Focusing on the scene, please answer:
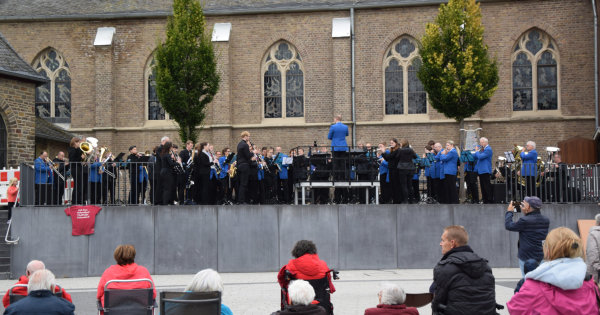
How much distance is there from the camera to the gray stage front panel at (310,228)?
705 inches

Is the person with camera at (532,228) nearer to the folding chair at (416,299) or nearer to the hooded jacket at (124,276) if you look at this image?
the folding chair at (416,299)

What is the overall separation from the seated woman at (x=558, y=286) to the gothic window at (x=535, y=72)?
2487 centimetres

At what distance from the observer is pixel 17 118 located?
24.6m

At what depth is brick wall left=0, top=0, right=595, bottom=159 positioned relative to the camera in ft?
95.0

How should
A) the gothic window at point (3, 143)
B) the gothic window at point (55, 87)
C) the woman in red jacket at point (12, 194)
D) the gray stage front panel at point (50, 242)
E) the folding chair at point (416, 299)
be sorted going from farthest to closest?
1. the gothic window at point (55, 87)
2. the gothic window at point (3, 143)
3. the woman in red jacket at point (12, 194)
4. the gray stage front panel at point (50, 242)
5. the folding chair at point (416, 299)

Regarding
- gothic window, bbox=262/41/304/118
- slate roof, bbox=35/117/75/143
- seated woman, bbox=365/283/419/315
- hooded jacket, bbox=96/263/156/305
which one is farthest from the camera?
gothic window, bbox=262/41/304/118

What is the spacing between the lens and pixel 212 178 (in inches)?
750

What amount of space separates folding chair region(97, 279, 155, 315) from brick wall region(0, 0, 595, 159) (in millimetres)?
22065

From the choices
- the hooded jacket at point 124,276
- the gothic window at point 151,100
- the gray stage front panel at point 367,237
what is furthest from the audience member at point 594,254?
the gothic window at point 151,100

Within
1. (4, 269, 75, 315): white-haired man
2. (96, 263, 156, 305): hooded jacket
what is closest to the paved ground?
(96, 263, 156, 305): hooded jacket

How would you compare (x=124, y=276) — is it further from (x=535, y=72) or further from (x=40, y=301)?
(x=535, y=72)

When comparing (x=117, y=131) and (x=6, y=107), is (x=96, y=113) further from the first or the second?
(x=6, y=107)

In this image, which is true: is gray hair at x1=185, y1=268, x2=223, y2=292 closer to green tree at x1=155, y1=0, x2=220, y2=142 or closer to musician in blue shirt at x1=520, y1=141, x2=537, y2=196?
musician in blue shirt at x1=520, y1=141, x2=537, y2=196

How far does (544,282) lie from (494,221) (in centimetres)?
1271
